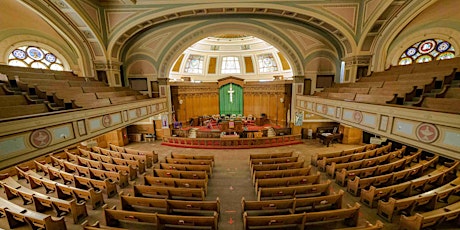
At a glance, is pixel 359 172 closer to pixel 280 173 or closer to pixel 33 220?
pixel 280 173

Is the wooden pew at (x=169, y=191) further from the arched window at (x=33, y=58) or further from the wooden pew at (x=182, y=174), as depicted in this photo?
the arched window at (x=33, y=58)

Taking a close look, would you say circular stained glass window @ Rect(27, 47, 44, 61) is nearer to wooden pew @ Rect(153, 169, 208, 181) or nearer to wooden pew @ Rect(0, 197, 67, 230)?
wooden pew @ Rect(0, 197, 67, 230)

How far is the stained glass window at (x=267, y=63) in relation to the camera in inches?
634

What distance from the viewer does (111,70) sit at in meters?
10.3

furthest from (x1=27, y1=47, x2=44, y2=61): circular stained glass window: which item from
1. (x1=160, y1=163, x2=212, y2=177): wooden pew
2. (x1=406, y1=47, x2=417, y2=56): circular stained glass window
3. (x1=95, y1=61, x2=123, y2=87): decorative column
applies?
(x1=406, y1=47, x2=417, y2=56): circular stained glass window

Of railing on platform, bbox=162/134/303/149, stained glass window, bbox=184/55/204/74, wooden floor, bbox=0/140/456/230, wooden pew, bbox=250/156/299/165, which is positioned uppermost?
stained glass window, bbox=184/55/204/74

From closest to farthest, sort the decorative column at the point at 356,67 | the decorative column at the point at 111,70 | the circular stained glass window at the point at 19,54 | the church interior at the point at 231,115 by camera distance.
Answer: the church interior at the point at 231,115 → the circular stained glass window at the point at 19,54 → the decorative column at the point at 356,67 → the decorative column at the point at 111,70

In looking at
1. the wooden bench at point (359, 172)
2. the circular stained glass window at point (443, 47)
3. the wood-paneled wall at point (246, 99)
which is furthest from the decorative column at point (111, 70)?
the circular stained glass window at point (443, 47)

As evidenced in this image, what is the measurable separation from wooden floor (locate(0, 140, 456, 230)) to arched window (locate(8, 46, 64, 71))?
6519 mm

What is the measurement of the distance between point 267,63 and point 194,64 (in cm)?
766

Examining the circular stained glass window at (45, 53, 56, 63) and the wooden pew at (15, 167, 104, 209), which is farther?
the circular stained glass window at (45, 53, 56, 63)

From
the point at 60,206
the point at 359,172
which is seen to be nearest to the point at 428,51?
the point at 359,172

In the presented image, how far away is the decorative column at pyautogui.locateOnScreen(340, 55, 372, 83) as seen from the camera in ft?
32.3

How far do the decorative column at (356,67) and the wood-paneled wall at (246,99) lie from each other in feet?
13.4
